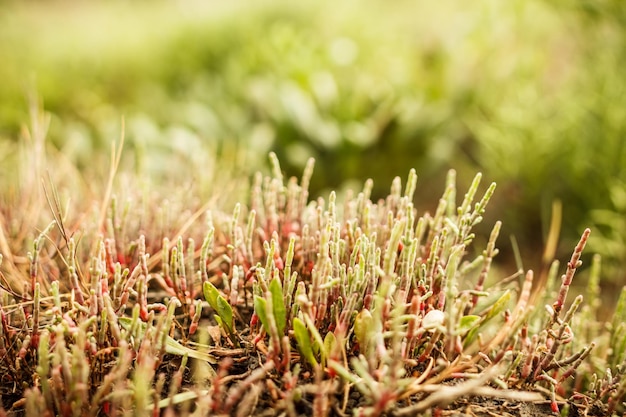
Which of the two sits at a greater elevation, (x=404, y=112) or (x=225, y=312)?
(x=404, y=112)

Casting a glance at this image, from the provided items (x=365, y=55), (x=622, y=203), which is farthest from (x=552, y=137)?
(x=365, y=55)

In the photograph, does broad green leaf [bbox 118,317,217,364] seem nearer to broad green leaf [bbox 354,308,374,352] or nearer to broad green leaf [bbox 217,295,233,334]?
broad green leaf [bbox 217,295,233,334]

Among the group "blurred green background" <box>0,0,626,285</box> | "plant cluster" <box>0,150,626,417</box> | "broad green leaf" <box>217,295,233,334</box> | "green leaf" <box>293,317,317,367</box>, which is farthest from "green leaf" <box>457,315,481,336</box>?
"blurred green background" <box>0,0,626,285</box>

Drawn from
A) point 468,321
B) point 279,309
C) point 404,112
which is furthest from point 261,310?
point 404,112

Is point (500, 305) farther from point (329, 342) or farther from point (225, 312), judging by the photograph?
point (225, 312)

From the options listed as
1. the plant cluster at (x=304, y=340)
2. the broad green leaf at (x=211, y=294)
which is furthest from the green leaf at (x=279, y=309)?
the broad green leaf at (x=211, y=294)

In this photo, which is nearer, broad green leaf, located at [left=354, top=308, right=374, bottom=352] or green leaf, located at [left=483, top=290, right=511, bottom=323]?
broad green leaf, located at [left=354, top=308, right=374, bottom=352]

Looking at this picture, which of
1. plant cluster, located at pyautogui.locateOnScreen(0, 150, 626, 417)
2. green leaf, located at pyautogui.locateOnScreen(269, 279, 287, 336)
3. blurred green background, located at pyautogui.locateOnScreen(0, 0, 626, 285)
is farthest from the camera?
blurred green background, located at pyautogui.locateOnScreen(0, 0, 626, 285)

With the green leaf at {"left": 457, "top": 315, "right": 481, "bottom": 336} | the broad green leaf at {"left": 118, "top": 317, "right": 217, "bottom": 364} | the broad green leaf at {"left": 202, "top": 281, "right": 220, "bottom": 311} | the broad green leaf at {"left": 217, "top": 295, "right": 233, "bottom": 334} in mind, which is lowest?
the broad green leaf at {"left": 118, "top": 317, "right": 217, "bottom": 364}

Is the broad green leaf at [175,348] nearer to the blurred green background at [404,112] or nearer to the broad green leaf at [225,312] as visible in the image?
the broad green leaf at [225,312]
